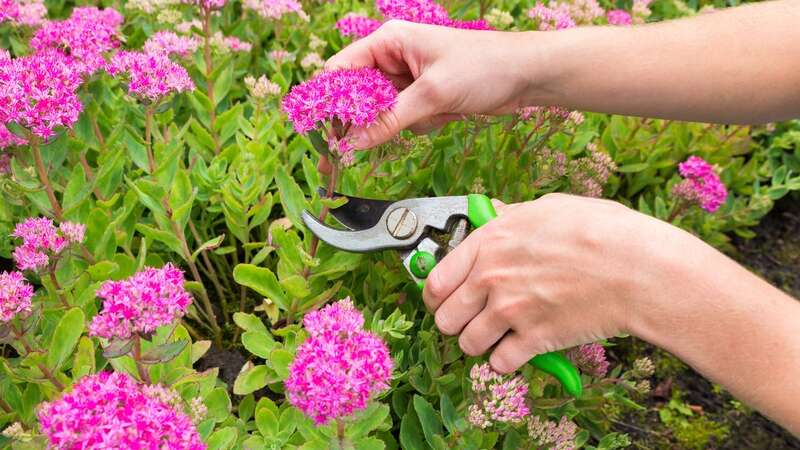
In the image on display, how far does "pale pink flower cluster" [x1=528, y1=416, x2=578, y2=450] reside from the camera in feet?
4.92

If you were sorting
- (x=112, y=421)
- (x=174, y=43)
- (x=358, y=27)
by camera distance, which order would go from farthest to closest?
(x=358, y=27) < (x=174, y=43) < (x=112, y=421)

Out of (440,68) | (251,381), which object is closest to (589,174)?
(440,68)

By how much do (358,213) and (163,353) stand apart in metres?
0.48

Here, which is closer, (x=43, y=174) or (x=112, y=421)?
(x=112, y=421)

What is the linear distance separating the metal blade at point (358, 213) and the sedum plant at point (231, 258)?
4 centimetres

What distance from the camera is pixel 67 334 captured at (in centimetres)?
137

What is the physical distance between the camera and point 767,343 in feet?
3.78

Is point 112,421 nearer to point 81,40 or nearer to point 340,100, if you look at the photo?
point 340,100

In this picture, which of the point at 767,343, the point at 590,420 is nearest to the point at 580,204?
the point at 767,343

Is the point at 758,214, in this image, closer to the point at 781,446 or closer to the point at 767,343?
the point at 781,446

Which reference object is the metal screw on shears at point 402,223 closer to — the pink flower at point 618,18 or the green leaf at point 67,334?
the green leaf at point 67,334

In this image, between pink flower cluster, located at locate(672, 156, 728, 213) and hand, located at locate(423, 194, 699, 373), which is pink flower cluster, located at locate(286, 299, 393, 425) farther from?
pink flower cluster, located at locate(672, 156, 728, 213)

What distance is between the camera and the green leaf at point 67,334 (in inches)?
53.9

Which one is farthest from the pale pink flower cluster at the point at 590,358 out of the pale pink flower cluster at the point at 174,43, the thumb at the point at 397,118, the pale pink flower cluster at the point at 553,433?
the pale pink flower cluster at the point at 174,43
